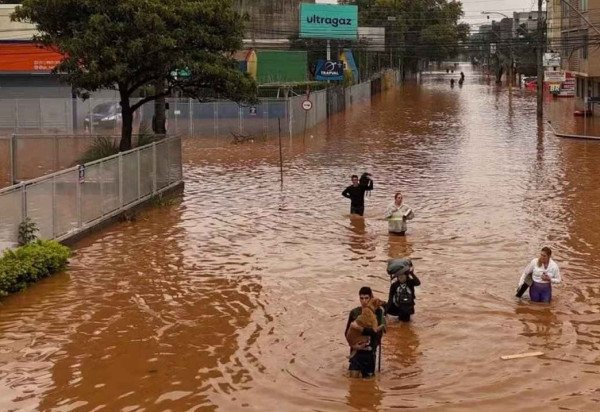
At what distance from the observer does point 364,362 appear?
34.6 ft

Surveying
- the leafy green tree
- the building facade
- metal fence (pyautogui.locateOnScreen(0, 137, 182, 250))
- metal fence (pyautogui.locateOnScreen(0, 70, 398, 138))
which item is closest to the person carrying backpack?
metal fence (pyautogui.locateOnScreen(0, 137, 182, 250))

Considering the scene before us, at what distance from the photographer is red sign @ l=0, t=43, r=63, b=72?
52000 millimetres

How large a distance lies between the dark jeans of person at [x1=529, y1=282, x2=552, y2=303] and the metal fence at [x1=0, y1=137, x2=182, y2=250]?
9.18m

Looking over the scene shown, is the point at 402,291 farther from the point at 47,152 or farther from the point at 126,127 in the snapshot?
the point at 47,152

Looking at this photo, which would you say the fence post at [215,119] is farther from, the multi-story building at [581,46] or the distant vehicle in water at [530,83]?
the distant vehicle in water at [530,83]

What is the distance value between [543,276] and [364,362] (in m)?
A: 4.42

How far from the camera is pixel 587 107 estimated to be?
181 ft

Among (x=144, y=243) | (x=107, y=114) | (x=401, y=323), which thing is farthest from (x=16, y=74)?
(x=401, y=323)

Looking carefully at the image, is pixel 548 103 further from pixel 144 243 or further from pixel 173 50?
pixel 144 243

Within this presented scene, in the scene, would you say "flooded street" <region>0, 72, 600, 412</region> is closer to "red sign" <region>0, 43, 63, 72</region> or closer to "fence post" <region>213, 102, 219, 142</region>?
"fence post" <region>213, 102, 219, 142</region>

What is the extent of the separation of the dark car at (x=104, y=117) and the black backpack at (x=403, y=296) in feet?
122

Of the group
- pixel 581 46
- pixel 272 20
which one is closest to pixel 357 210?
pixel 581 46

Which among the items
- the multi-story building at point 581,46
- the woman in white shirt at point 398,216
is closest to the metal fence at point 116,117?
the multi-story building at point 581,46

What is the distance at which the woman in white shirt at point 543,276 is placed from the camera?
1369 cm
